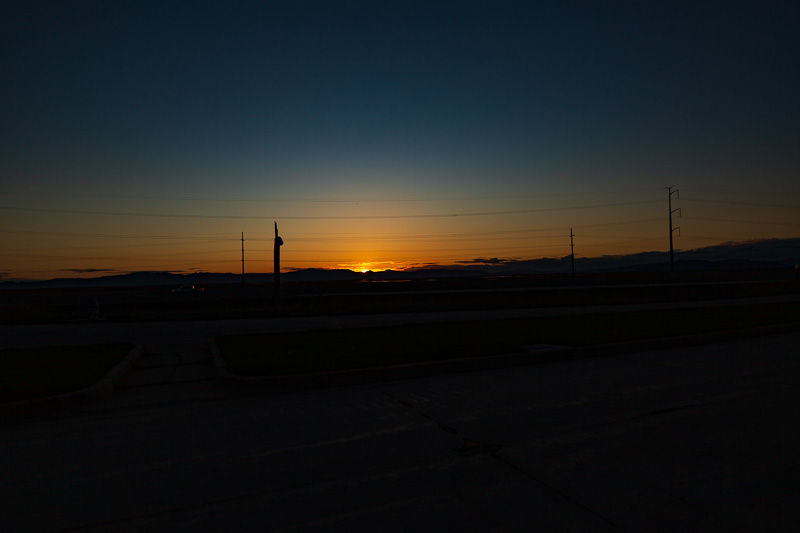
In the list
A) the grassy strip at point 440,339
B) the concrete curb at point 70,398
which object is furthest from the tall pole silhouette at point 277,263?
the concrete curb at point 70,398

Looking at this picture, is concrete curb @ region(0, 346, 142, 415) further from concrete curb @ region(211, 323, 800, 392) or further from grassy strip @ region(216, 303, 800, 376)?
grassy strip @ region(216, 303, 800, 376)

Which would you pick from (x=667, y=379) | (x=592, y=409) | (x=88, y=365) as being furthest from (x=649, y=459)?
(x=88, y=365)

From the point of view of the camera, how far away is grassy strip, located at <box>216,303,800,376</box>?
34.0ft

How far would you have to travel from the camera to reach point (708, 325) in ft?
50.8

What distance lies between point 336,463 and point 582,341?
8.96 meters

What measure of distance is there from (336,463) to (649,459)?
3094 millimetres

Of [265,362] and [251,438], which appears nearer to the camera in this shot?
[251,438]

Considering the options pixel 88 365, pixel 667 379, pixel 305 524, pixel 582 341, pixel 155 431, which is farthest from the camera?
pixel 582 341

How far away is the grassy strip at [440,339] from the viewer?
10.4 m

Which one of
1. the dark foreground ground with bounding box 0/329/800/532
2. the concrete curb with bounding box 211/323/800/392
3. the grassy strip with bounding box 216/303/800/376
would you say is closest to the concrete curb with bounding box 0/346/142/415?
the dark foreground ground with bounding box 0/329/800/532

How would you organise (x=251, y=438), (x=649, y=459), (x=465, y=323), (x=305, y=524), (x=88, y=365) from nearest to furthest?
1. (x=305, y=524)
2. (x=649, y=459)
3. (x=251, y=438)
4. (x=88, y=365)
5. (x=465, y=323)

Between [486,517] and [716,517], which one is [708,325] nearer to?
[716,517]

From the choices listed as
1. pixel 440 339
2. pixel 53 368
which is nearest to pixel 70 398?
pixel 53 368

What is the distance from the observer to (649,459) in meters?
5.06
